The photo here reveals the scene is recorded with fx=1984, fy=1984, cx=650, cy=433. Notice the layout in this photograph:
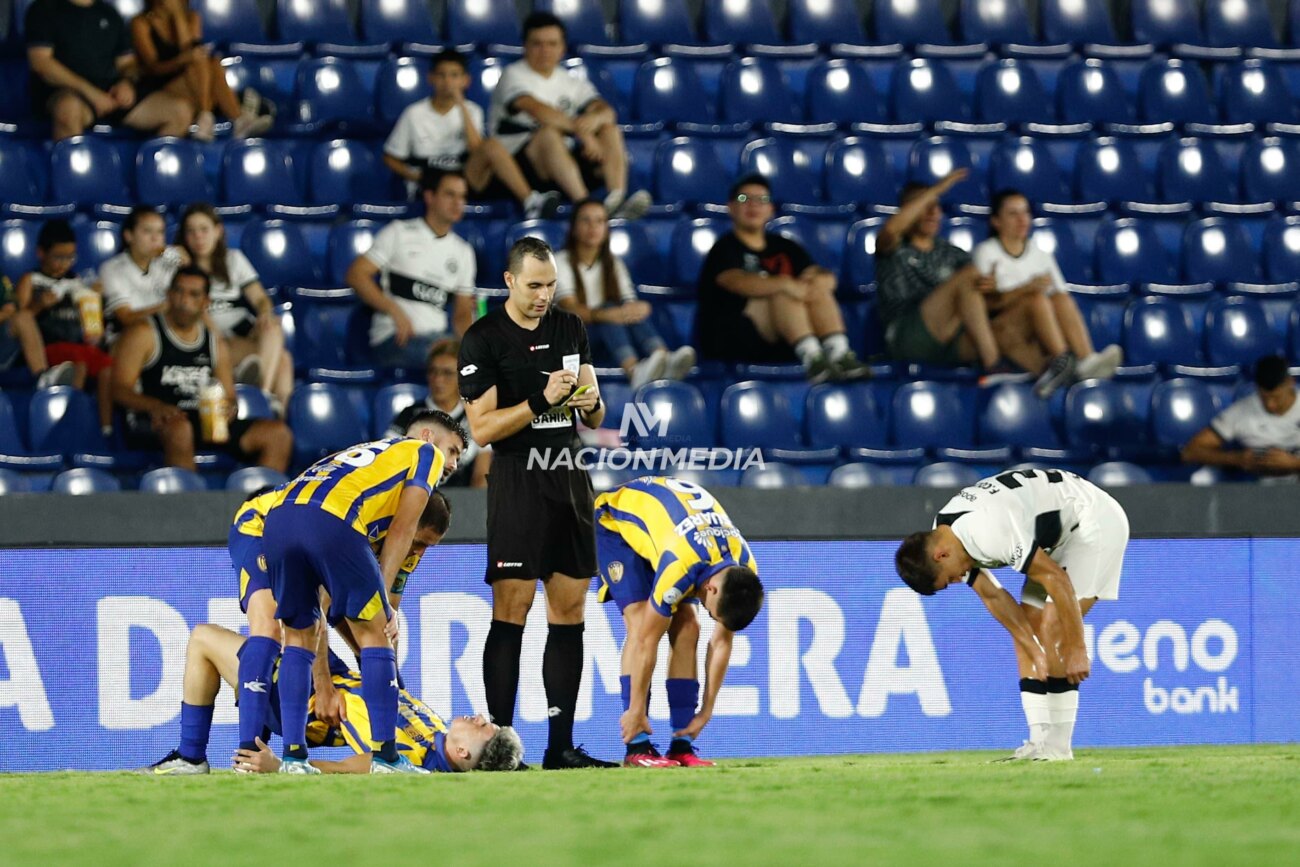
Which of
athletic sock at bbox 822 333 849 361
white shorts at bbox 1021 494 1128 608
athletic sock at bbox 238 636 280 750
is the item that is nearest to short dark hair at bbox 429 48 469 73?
athletic sock at bbox 822 333 849 361

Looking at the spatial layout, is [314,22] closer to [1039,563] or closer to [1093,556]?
[1093,556]

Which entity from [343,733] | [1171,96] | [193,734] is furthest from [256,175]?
[1171,96]

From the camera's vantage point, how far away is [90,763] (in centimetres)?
877

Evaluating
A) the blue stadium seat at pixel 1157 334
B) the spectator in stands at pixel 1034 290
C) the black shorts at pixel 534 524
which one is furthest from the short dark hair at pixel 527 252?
the blue stadium seat at pixel 1157 334

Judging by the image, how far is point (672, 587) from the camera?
7438 mm

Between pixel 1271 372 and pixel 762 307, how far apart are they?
2737 mm

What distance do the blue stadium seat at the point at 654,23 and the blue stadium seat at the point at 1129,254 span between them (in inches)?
122

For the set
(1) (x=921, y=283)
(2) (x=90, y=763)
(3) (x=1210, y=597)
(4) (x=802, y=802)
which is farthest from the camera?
(1) (x=921, y=283)

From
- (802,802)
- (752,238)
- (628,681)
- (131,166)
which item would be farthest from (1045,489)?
(131,166)

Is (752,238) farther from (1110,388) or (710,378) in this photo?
(1110,388)

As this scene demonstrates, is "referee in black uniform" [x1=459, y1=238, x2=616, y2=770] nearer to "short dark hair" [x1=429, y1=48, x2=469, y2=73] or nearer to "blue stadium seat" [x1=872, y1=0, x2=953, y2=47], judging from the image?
"short dark hair" [x1=429, y1=48, x2=469, y2=73]

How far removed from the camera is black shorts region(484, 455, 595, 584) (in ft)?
23.4

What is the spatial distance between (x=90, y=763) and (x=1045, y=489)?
433 centimetres

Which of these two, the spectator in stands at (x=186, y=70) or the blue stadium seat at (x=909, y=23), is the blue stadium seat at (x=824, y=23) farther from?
the spectator in stands at (x=186, y=70)
